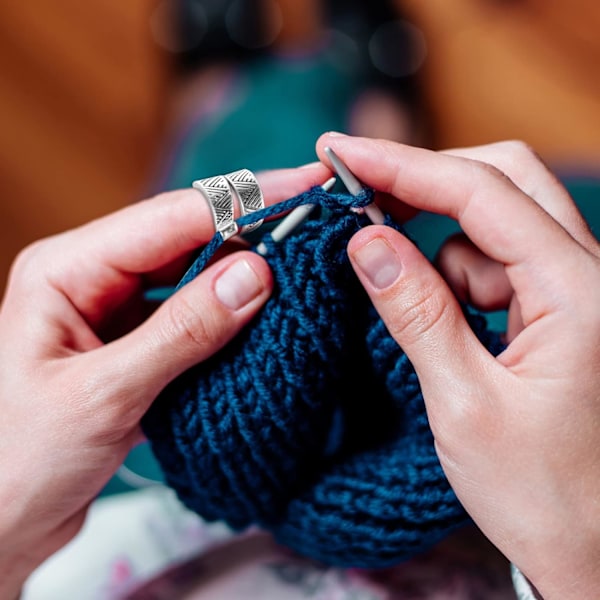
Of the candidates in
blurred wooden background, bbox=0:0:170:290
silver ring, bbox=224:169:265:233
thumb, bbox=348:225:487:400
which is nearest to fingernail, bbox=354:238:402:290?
thumb, bbox=348:225:487:400

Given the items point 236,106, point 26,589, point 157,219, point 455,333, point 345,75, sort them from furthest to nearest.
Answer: point 345,75
point 236,106
point 26,589
point 157,219
point 455,333

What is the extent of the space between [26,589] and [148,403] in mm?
352

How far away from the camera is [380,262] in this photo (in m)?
0.51

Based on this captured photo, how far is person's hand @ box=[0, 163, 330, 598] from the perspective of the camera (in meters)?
0.55

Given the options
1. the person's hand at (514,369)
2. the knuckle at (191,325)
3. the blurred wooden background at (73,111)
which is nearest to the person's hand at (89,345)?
the knuckle at (191,325)

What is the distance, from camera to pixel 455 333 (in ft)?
1.64

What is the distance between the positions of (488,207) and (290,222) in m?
0.16

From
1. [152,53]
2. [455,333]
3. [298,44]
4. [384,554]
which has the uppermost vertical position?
[152,53]

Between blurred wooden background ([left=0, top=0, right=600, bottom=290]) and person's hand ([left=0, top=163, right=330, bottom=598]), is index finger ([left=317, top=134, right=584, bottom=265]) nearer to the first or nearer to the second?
person's hand ([left=0, top=163, right=330, bottom=598])

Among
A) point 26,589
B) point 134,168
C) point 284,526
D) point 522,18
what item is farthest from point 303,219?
point 522,18

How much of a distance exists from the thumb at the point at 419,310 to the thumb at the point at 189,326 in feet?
0.30

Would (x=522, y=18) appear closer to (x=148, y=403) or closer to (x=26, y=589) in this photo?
(x=148, y=403)

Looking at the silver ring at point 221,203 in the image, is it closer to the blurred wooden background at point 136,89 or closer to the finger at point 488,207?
the finger at point 488,207

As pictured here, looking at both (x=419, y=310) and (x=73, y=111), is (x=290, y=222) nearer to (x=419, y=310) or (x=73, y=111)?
(x=419, y=310)
